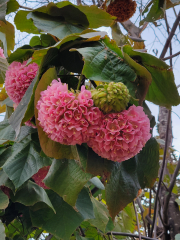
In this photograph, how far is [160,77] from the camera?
1.33ft

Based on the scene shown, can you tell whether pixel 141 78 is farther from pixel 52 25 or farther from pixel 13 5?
pixel 13 5

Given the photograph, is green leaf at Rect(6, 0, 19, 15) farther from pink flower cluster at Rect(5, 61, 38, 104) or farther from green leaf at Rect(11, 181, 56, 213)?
green leaf at Rect(11, 181, 56, 213)

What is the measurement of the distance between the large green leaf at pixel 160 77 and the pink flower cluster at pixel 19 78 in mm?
214

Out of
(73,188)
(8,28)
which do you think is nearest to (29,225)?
(73,188)

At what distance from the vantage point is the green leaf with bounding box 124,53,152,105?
35 centimetres

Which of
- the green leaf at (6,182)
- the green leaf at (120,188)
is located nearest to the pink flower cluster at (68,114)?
the green leaf at (120,188)

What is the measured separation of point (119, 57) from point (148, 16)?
0.44m

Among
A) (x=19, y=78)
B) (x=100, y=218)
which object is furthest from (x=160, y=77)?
(x=100, y=218)

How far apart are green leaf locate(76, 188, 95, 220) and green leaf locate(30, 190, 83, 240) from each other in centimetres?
2

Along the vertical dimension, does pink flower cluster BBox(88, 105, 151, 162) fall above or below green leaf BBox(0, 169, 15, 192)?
above

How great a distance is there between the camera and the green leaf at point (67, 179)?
40cm

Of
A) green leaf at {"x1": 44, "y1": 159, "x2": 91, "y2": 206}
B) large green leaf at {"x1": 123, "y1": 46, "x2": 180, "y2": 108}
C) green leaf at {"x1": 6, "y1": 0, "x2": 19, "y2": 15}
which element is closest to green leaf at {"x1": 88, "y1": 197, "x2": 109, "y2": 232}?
green leaf at {"x1": 44, "y1": 159, "x2": 91, "y2": 206}

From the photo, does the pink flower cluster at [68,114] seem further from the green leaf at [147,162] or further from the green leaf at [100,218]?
the green leaf at [100,218]

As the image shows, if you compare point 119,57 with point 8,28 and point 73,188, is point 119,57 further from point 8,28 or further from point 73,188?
point 8,28
